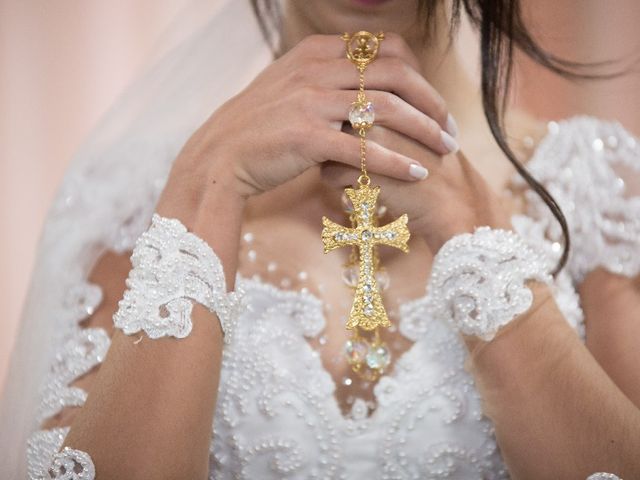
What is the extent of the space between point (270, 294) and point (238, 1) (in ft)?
1.20

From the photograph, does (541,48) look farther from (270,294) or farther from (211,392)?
(211,392)

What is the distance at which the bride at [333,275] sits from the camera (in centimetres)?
84

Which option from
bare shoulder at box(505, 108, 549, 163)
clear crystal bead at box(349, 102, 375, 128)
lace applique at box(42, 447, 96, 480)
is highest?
bare shoulder at box(505, 108, 549, 163)

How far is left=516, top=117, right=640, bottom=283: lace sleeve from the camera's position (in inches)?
39.5

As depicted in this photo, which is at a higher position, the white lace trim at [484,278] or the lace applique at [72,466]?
the white lace trim at [484,278]

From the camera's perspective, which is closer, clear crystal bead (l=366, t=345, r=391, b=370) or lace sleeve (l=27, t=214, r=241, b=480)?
lace sleeve (l=27, t=214, r=241, b=480)

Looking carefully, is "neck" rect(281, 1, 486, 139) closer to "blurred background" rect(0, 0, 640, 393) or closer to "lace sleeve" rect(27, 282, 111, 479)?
"blurred background" rect(0, 0, 640, 393)

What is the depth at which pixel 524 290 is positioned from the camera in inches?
34.5

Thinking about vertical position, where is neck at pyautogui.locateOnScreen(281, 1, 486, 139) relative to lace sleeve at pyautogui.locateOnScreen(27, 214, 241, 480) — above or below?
above

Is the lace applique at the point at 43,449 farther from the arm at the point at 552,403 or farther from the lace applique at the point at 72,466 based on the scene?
the arm at the point at 552,403

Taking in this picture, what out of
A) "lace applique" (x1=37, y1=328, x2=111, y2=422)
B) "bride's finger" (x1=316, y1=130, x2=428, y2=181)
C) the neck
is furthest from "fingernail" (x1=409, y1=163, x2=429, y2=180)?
"lace applique" (x1=37, y1=328, x2=111, y2=422)

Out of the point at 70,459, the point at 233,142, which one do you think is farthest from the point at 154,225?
the point at 70,459

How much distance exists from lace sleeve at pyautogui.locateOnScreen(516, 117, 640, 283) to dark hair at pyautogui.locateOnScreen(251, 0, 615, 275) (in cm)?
2

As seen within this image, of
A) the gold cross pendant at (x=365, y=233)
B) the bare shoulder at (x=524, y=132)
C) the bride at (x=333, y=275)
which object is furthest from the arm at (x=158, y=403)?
the bare shoulder at (x=524, y=132)
